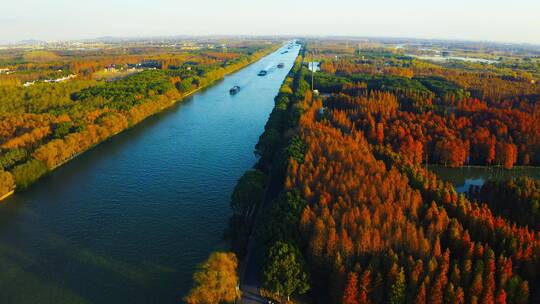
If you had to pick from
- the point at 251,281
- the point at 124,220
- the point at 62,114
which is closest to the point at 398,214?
the point at 251,281

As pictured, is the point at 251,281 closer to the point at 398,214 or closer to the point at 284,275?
the point at 284,275

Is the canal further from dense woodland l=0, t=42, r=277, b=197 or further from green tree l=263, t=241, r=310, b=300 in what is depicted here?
green tree l=263, t=241, r=310, b=300

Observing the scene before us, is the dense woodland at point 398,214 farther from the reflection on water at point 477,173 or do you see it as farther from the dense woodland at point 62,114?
the dense woodland at point 62,114

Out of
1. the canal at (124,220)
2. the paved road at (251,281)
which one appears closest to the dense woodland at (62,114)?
the canal at (124,220)

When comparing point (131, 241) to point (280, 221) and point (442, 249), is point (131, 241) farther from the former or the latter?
point (442, 249)

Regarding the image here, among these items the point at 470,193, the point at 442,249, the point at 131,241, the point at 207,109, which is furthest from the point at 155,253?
the point at 207,109

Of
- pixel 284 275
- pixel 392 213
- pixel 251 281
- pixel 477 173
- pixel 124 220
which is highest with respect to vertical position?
pixel 392 213
